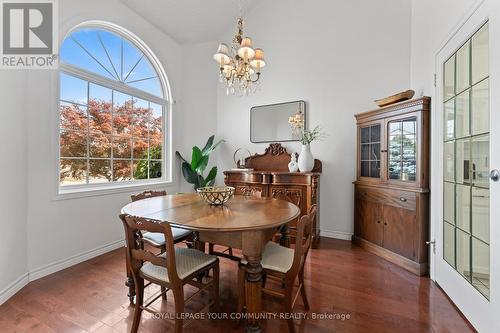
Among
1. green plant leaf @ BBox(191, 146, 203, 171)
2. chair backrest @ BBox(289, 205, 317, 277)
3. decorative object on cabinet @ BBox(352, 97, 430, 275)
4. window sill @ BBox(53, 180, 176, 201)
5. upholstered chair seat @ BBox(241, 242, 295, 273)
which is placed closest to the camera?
chair backrest @ BBox(289, 205, 317, 277)

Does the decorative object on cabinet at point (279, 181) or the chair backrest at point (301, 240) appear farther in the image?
the decorative object on cabinet at point (279, 181)

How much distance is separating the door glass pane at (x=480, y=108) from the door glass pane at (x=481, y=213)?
0.43 metres

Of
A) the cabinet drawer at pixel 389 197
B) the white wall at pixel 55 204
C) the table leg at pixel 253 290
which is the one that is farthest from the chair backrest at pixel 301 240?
the white wall at pixel 55 204

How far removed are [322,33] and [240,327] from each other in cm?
386

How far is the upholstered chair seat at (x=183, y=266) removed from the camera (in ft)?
4.72

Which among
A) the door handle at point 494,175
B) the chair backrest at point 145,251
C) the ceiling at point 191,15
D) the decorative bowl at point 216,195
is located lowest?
the chair backrest at point 145,251

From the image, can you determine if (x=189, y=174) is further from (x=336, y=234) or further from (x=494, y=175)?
(x=494, y=175)

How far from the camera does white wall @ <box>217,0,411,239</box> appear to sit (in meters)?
3.12

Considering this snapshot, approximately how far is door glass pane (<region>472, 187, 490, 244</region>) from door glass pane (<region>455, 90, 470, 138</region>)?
1.56 feet

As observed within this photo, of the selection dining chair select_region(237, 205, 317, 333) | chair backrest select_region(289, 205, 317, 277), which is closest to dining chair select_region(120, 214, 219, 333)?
dining chair select_region(237, 205, 317, 333)

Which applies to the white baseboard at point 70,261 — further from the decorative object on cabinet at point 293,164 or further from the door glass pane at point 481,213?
the door glass pane at point 481,213

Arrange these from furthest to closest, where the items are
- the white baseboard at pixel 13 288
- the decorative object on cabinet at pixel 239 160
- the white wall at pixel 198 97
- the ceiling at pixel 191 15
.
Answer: the white wall at pixel 198 97 < the decorative object on cabinet at pixel 239 160 < the ceiling at pixel 191 15 < the white baseboard at pixel 13 288

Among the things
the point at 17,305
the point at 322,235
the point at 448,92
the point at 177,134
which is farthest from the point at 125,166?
the point at 448,92

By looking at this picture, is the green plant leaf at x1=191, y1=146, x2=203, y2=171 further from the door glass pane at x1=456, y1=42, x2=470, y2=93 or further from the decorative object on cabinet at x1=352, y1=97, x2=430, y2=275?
the door glass pane at x1=456, y1=42, x2=470, y2=93
